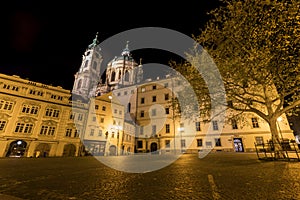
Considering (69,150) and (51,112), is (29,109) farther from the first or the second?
(69,150)

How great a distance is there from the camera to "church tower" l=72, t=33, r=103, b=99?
60.2 metres

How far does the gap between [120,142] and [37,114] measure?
16360 millimetres

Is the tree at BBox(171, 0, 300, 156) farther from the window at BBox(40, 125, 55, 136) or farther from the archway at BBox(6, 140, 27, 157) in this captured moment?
the archway at BBox(6, 140, 27, 157)

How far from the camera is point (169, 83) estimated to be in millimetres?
37906

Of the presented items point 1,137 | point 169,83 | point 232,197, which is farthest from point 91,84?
point 232,197

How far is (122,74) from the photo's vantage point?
6550 cm

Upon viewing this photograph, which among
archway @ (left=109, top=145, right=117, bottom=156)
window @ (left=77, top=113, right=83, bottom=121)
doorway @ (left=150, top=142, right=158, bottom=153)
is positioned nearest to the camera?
window @ (left=77, top=113, right=83, bottom=121)

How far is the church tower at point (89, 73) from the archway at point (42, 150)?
33.6 meters

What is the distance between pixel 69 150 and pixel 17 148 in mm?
7163

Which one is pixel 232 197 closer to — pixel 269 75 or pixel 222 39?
pixel 269 75

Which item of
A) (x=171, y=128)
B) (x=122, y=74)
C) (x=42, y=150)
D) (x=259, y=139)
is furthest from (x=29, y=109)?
(x=122, y=74)

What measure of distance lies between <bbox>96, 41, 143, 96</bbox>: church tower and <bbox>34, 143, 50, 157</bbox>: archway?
128ft

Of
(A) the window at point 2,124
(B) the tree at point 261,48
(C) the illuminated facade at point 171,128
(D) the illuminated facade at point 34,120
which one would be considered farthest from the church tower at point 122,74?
(B) the tree at point 261,48

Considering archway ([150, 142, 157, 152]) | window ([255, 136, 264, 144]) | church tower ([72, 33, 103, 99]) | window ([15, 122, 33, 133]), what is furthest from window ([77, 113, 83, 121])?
window ([255, 136, 264, 144])
